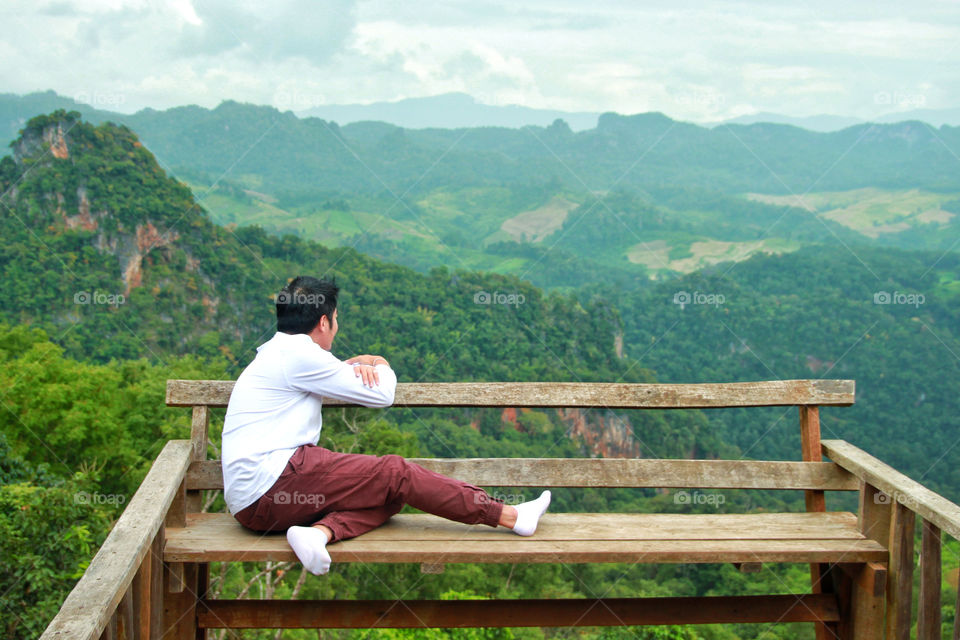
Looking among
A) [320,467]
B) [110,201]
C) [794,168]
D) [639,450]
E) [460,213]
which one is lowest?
[639,450]

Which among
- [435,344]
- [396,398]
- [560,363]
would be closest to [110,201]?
[435,344]

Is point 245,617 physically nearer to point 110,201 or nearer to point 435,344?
point 435,344

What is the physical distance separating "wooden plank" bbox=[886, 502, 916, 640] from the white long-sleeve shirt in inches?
69.2

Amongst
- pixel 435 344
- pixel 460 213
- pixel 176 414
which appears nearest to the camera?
pixel 176 414

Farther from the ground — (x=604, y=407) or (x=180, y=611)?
(x=604, y=407)

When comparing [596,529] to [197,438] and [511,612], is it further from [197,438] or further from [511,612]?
[197,438]

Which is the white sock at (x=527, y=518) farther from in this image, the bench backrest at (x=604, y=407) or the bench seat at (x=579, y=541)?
the bench backrest at (x=604, y=407)

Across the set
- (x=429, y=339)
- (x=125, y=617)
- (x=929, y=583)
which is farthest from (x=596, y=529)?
(x=429, y=339)

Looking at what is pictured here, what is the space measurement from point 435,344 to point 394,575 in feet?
98.4

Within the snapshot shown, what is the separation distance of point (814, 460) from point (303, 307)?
2.04 metres

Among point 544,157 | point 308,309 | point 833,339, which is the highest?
point 544,157

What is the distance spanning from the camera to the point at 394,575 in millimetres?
19219

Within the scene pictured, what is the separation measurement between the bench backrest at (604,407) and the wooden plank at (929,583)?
1.43 ft

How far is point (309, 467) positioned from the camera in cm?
287
